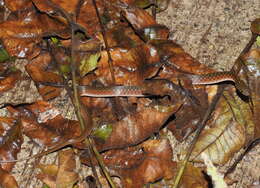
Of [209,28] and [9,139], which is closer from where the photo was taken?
[9,139]

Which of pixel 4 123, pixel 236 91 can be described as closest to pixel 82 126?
pixel 4 123

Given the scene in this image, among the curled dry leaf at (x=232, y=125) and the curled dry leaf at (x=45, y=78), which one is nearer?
the curled dry leaf at (x=232, y=125)

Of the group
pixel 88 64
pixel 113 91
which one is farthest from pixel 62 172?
pixel 88 64

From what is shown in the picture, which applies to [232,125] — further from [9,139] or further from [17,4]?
[17,4]

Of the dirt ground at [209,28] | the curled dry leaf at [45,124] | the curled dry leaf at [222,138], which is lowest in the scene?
the curled dry leaf at [45,124]

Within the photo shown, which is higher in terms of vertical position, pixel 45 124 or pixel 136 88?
pixel 136 88

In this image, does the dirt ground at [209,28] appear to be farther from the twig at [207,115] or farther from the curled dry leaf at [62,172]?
the curled dry leaf at [62,172]

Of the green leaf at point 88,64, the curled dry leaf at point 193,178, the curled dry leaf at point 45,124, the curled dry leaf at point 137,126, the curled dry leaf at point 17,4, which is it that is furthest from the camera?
the curled dry leaf at point 17,4

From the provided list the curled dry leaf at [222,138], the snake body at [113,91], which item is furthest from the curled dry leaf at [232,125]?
the snake body at [113,91]
